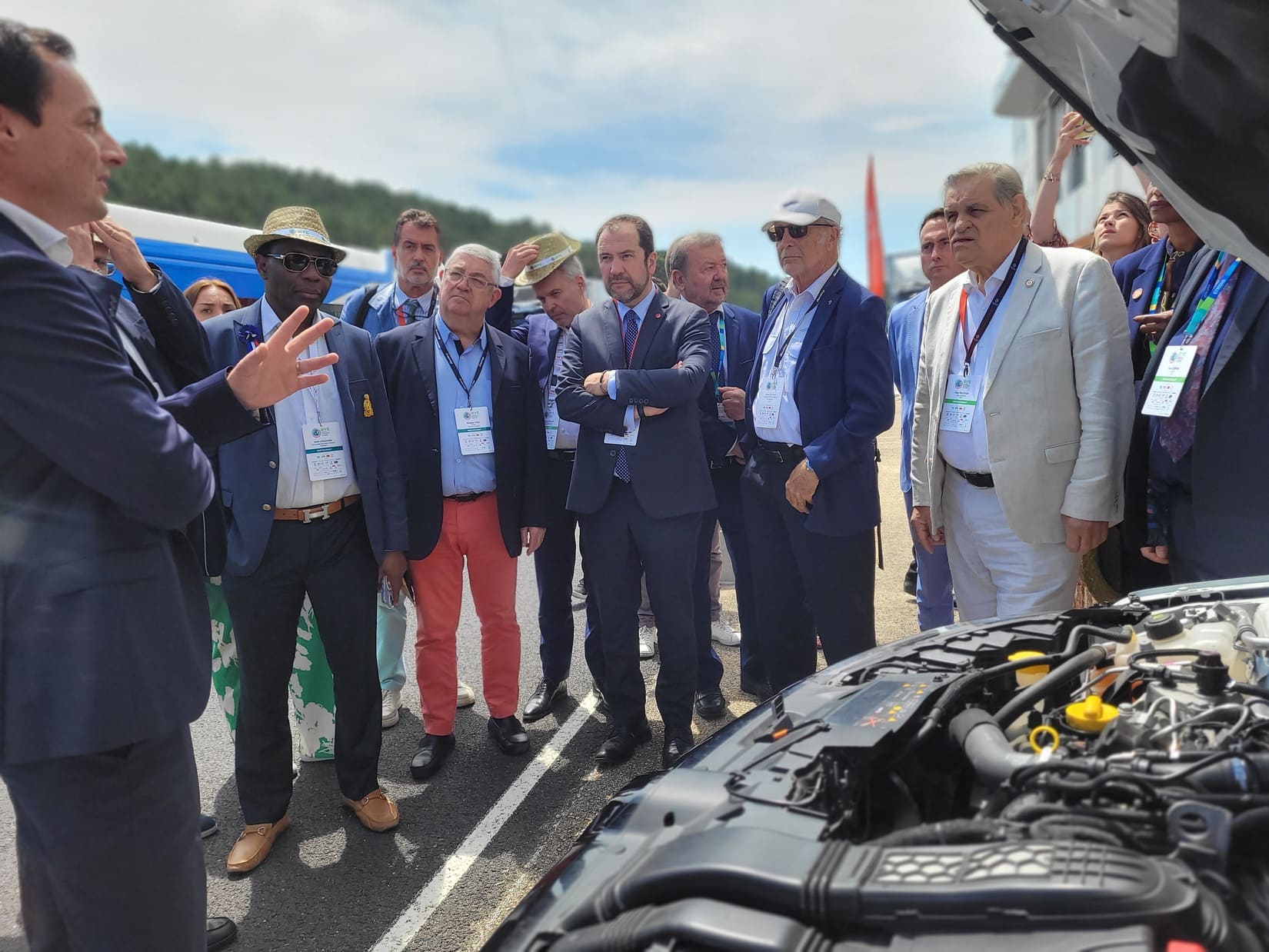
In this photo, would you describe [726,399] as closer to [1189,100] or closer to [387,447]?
[387,447]

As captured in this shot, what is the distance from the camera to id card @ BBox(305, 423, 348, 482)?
10.0ft

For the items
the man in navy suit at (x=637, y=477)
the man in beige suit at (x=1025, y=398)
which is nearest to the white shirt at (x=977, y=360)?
the man in beige suit at (x=1025, y=398)

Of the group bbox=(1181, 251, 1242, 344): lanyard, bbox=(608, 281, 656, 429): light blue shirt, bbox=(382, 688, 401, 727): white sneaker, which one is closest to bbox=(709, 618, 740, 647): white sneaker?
bbox=(382, 688, 401, 727): white sneaker

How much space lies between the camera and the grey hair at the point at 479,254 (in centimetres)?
372

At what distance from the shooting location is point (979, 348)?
313 cm

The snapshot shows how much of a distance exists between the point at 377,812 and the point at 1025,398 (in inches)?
109

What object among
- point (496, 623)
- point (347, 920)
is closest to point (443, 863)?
point (347, 920)

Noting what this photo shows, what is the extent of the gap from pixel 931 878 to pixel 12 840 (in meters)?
3.41

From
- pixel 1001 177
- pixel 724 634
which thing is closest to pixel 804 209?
pixel 1001 177

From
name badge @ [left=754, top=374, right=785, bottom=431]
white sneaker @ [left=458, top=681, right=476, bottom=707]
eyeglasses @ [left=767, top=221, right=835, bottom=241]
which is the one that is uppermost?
eyeglasses @ [left=767, top=221, right=835, bottom=241]

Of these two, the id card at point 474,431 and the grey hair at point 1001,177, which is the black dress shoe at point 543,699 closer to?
the id card at point 474,431

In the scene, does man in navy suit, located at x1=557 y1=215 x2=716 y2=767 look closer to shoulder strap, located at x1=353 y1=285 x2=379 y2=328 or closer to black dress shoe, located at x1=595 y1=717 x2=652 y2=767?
black dress shoe, located at x1=595 y1=717 x2=652 y2=767

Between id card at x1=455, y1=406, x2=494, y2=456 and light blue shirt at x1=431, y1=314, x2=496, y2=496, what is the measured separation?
2 cm

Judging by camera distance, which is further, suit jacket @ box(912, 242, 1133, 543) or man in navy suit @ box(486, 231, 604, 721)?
man in navy suit @ box(486, 231, 604, 721)
